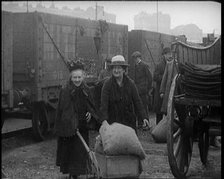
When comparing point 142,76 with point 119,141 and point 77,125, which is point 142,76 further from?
point 119,141

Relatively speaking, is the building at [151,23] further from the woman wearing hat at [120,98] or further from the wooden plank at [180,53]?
the woman wearing hat at [120,98]

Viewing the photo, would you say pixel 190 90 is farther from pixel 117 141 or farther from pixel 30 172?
pixel 30 172

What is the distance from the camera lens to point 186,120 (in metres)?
5.05

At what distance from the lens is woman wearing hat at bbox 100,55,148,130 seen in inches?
196

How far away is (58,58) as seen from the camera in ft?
28.7

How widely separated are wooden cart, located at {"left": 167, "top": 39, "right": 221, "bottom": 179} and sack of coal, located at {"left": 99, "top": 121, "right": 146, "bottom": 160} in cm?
40

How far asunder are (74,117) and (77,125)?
11 centimetres

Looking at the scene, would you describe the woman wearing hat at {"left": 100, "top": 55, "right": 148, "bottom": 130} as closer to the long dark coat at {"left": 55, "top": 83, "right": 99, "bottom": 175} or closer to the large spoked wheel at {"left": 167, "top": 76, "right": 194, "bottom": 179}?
the long dark coat at {"left": 55, "top": 83, "right": 99, "bottom": 175}

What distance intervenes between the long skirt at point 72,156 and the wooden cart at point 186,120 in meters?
1.20

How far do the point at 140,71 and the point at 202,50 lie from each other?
11.7 feet

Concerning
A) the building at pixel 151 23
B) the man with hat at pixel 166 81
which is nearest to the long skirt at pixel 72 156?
the man with hat at pixel 166 81

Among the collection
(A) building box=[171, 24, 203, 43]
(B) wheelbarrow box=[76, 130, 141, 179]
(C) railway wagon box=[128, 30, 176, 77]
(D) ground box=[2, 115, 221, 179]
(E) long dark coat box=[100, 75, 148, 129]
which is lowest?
(D) ground box=[2, 115, 221, 179]

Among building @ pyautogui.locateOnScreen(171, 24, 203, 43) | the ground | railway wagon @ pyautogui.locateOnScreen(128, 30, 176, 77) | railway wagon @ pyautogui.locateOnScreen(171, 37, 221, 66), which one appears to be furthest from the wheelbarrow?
building @ pyautogui.locateOnScreen(171, 24, 203, 43)

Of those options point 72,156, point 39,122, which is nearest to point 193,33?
point 39,122
